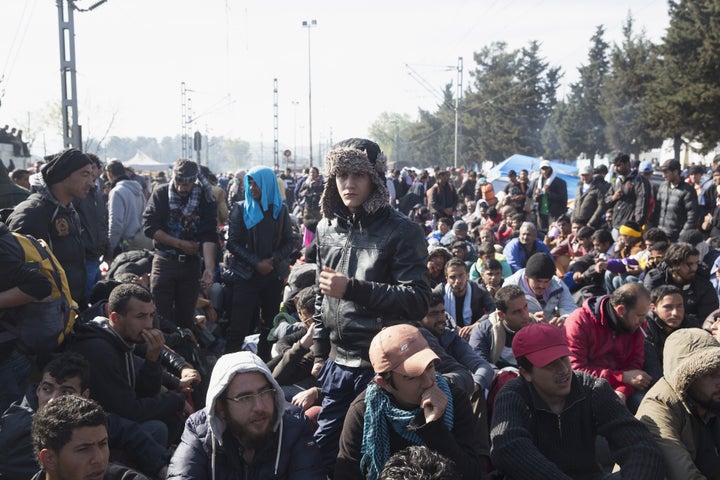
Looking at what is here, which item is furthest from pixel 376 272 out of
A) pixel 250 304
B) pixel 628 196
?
pixel 628 196

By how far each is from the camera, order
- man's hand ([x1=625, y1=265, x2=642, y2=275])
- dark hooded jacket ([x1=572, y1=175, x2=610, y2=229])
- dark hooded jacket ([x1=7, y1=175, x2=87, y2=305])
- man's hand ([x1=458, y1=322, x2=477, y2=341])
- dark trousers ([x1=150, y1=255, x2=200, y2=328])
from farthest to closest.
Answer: dark hooded jacket ([x1=572, y1=175, x2=610, y2=229])
man's hand ([x1=625, y1=265, x2=642, y2=275])
dark trousers ([x1=150, y1=255, x2=200, y2=328])
man's hand ([x1=458, y1=322, x2=477, y2=341])
dark hooded jacket ([x1=7, y1=175, x2=87, y2=305])

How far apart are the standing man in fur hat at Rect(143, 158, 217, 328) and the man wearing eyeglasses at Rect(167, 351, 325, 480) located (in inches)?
127

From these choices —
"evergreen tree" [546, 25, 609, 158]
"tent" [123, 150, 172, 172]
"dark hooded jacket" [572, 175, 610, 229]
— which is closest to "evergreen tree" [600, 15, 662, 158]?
"evergreen tree" [546, 25, 609, 158]

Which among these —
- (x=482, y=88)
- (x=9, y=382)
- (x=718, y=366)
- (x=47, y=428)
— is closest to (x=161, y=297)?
(x=9, y=382)

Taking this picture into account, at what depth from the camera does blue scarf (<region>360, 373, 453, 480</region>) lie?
2.96 metres

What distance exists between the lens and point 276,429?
3143 millimetres

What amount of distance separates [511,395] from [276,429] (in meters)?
1.23

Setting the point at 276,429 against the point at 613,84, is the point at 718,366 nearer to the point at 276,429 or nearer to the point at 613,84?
the point at 276,429

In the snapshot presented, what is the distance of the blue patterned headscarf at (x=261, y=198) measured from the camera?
21.0ft

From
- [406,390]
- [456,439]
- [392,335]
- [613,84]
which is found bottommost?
[456,439]

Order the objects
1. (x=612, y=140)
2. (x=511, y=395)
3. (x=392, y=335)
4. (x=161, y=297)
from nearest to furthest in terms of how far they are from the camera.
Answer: (x=392, y=335)
(x=511, y=395)
(x=161, y=297)
(x=612, y=140)

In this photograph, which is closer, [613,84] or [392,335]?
[392,335]

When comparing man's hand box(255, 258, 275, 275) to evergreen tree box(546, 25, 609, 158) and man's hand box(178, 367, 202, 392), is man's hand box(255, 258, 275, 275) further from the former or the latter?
evergreen tree box(546, 25, 609, 158)

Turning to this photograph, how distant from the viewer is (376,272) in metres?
3.23
